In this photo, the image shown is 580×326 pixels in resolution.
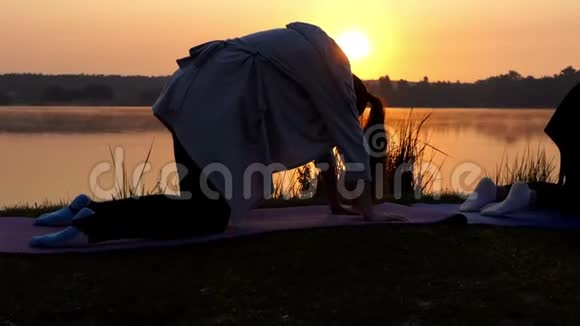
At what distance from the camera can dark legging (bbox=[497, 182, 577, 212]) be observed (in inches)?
159

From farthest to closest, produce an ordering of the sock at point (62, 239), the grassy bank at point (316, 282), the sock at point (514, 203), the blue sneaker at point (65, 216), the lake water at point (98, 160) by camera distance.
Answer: the lake water at point (98, 160), the sock at point (514, 203), the blue sneaker at point (65, 216), the sock at point (62, 239), the grassy bank at point (316, 282)

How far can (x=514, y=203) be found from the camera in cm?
397

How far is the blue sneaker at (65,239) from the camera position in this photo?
312 centimetres

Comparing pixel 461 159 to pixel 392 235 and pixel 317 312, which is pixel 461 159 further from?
pixel 317 312

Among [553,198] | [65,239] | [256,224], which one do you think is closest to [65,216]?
[65,239]

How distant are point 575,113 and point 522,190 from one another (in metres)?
0.54

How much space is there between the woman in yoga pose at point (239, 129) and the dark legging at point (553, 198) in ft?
4.53

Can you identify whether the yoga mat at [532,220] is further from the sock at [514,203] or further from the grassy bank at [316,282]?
the grassy bank at [316,282]

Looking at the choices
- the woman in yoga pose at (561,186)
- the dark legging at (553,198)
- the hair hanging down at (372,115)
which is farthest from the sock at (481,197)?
the hair hanging down at (372,115)

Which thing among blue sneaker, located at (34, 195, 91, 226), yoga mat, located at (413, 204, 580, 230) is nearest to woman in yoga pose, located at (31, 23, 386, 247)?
blue sneaker, located at (34, 195, 91, 226)

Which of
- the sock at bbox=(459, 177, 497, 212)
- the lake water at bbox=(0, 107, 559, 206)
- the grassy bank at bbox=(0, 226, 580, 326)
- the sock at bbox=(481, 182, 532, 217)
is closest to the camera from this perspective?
the grassy bank at bbox=(0, 226, 580, 326)

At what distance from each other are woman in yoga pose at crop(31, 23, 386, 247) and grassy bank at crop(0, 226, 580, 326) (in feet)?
0.54

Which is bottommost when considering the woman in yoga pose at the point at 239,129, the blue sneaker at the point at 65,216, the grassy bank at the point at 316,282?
the grassy bank at the point at 316,282

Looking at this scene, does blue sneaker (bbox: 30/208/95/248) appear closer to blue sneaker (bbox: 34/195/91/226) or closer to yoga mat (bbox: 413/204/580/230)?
blue sneaker (bbox: 34/195/91/226)
